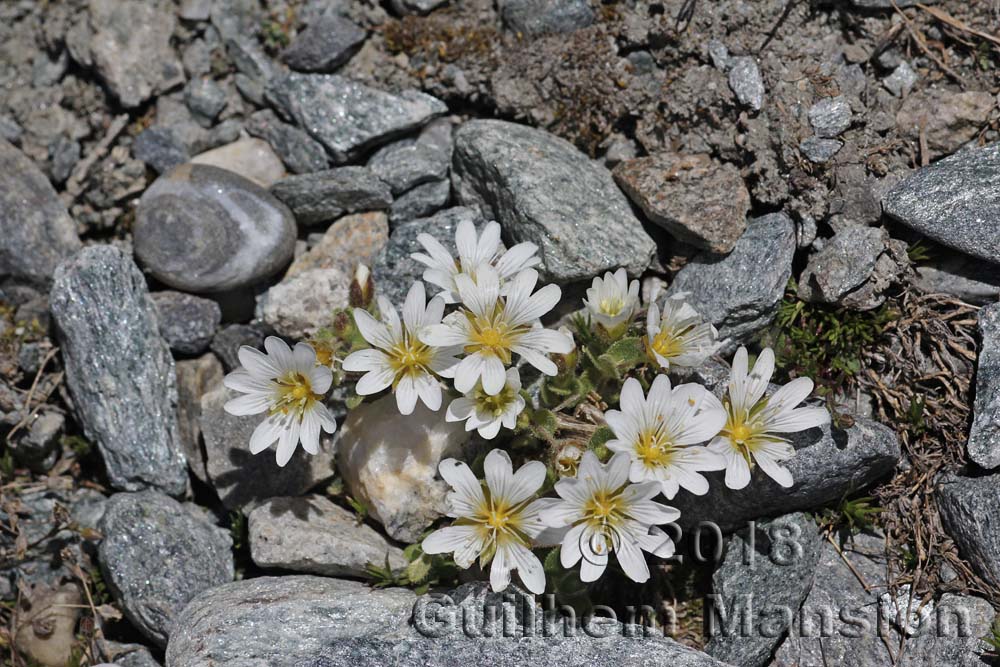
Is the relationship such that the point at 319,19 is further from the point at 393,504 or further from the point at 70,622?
the point at 70,622

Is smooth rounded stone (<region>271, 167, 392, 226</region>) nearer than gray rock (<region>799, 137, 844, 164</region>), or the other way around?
gray rock (<region>799, 137, 844, 164</region>)

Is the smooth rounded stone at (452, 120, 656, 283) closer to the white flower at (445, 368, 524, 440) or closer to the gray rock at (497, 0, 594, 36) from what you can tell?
the gray rock at (497, 0, 594, 36)

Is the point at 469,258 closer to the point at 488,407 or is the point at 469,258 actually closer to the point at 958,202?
the point at 488,407

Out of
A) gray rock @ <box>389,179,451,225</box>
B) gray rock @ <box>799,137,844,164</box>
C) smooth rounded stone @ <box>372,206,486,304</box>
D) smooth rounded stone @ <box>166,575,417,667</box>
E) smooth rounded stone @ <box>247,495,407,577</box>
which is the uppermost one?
gray rock @ <box>799,137,844,164</box>

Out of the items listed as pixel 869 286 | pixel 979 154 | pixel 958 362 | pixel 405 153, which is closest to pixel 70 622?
pixel 405 153

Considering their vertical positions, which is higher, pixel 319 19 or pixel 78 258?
pixel 319 19

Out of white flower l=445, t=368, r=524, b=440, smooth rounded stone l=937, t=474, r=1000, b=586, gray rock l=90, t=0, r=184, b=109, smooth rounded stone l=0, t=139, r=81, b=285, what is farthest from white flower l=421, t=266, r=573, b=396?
gray rock l=90, t=0, r=184, b=109
